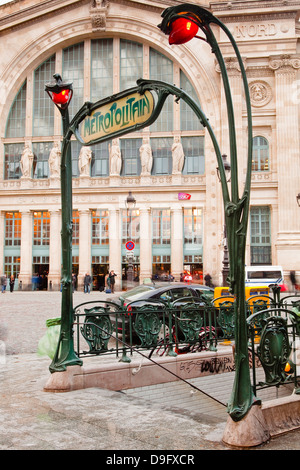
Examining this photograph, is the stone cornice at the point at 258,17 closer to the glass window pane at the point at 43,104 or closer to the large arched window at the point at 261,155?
the large arched window at the point at 261,155

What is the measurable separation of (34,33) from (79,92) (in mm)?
6722

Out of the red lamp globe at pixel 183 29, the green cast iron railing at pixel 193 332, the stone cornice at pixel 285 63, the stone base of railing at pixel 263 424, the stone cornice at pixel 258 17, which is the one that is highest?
the stone cornice at pixel 258 17

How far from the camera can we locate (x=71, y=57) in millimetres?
43938

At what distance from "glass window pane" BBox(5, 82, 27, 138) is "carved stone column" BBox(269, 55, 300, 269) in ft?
73.9

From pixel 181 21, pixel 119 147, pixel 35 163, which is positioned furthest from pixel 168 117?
pixel 181 21

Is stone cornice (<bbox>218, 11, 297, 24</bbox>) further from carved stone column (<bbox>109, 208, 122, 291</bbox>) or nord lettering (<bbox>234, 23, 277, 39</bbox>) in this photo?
carved stone column (<bbox>109, 208, 122, 291</bbox>)

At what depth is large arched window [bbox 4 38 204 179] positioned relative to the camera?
137 ft

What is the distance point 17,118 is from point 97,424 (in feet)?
140

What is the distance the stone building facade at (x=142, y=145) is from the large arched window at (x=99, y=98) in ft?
0.33

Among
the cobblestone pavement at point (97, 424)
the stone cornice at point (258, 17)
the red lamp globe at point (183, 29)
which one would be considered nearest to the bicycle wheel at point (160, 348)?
the cobblestone pavement at point (97, 424)

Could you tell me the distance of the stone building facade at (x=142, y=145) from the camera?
3831 cm
